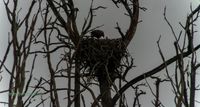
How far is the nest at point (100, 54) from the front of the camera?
4.74 feet

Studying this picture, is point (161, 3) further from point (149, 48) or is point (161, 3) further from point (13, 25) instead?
point (13, 25)

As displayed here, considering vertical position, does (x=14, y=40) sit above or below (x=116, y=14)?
below

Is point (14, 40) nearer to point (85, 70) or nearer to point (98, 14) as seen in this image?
point (85, 70)

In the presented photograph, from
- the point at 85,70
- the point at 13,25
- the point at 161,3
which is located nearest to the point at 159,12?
the point at 161,3

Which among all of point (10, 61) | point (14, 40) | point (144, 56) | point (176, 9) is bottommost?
point (14, 40)

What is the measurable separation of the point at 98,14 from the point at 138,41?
0.87ft

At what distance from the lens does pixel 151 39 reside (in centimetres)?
173

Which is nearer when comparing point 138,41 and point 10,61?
point 10,61

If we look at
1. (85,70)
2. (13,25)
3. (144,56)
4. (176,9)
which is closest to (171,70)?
(144,56)

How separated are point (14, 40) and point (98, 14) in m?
1.20

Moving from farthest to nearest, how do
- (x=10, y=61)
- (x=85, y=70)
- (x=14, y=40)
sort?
(x=85, y=70) → (x=10, y=61) → (x=14, y=40)

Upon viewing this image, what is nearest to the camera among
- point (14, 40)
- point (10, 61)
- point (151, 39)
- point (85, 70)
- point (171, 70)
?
point (14, 40)

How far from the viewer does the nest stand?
144 cm

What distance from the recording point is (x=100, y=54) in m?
1.45
